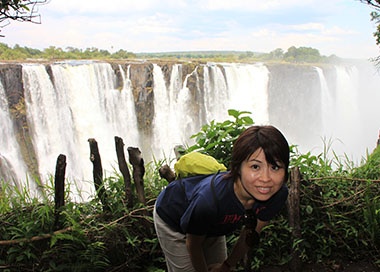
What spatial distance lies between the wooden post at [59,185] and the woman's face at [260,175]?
1274 mm

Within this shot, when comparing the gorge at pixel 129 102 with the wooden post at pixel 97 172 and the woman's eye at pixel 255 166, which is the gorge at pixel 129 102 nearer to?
the wooden post at pixel 97 172

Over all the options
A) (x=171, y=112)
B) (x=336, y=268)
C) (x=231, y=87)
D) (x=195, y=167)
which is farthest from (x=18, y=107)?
(x=195, y=167)

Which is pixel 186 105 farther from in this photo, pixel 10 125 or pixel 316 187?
pixel 316 187

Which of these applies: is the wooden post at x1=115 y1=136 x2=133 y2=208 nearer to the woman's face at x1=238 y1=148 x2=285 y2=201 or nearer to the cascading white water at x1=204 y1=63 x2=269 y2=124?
the woman's face at x1=238 y1=148 x2=285 y2=201

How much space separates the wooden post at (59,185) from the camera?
2.30 metres

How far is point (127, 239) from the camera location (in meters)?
2.51

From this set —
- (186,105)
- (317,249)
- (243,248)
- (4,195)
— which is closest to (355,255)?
(317,249)

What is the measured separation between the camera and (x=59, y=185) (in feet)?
7.72

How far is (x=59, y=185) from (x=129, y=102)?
1441cm

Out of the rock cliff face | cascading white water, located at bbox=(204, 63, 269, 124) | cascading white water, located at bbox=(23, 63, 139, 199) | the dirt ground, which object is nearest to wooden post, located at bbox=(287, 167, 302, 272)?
the dirt ground

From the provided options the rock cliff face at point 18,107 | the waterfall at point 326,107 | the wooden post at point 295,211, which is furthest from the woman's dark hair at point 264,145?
the waterfall at point 326,107

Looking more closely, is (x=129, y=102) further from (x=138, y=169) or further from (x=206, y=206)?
(x=206, y=206)

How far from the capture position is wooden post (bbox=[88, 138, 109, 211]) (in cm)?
255

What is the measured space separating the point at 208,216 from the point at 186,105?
16618mm
